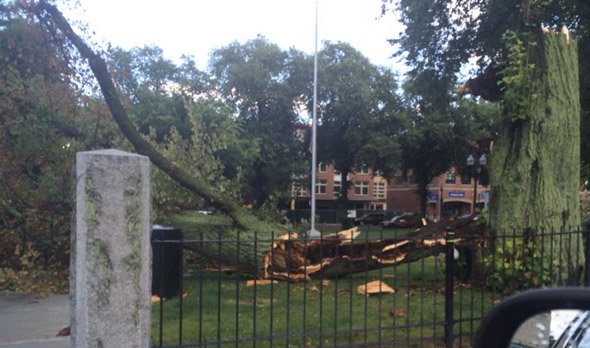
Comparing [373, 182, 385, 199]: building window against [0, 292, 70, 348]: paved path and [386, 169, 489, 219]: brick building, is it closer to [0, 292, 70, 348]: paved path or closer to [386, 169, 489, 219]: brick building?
[386, 169, 489, 219]: brick building

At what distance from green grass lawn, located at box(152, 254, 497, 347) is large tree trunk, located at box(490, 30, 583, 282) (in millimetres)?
1286

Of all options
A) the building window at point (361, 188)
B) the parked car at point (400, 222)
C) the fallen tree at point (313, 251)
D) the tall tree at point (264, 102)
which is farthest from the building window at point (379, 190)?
the fallen tree at point (313, 251)

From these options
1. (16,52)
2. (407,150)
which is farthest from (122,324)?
(407,150)

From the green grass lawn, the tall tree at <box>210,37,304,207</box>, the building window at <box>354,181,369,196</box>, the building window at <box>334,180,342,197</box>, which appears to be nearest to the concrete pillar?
the green grass lawn

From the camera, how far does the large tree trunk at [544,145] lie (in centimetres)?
764

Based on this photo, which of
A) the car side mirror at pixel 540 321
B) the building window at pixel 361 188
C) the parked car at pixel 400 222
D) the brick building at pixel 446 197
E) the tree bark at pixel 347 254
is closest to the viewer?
the car side mirror at pixel 540 321

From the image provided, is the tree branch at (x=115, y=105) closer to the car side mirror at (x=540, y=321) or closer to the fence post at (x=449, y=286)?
the fence post at (x=449, y=286)

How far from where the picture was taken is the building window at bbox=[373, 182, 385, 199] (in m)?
77.8

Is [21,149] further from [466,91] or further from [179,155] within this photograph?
[466,91]

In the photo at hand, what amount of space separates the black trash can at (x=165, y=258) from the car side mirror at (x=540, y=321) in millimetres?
3191

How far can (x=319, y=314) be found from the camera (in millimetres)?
6508

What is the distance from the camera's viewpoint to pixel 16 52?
12211 millimetres

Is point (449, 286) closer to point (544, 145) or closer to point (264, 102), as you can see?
point (544, 145)

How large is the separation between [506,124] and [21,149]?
827cm
